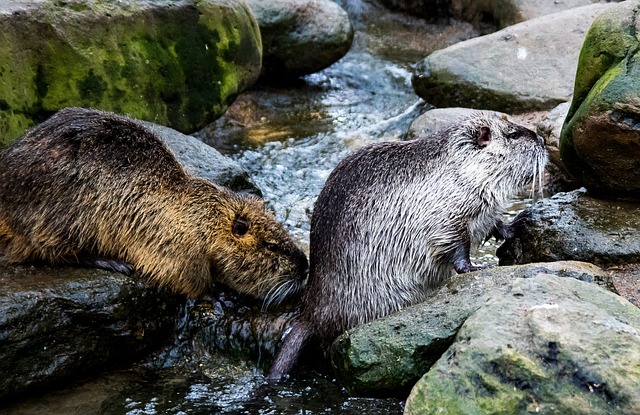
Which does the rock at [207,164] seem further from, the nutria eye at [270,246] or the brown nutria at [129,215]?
the nutria eye at [270,246]

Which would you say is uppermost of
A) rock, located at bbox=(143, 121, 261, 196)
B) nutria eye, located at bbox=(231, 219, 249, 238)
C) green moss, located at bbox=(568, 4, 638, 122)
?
green moss, located at bbox=(568, 4, 638, 122)

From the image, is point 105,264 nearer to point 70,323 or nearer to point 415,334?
point 70,323

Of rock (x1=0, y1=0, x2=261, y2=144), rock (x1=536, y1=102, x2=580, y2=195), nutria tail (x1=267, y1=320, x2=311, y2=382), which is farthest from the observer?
rock (x1=536, y1=102, x2=580, y2=195)

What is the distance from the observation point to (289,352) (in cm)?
532

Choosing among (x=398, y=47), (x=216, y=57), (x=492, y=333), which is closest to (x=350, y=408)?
(x=492, y=333)

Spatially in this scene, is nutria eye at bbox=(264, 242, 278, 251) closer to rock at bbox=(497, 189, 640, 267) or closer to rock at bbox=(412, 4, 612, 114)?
rock at bbox=(497, 189, 640, 267)

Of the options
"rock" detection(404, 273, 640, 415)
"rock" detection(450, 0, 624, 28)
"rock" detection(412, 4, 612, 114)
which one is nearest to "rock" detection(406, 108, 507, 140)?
"rock" detection(412, 4, 612, 114)

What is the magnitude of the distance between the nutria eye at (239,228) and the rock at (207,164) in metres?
0.86

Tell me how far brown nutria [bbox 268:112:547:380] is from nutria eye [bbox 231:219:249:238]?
1.93ft

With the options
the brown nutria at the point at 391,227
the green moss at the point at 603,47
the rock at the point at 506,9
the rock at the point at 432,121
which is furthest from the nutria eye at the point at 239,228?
the rock at the point at 506,9

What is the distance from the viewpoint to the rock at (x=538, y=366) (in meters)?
3.60

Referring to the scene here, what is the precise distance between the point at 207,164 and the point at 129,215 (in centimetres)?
134

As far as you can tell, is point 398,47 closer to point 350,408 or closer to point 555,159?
point 555,159

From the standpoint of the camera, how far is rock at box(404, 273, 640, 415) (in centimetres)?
360
